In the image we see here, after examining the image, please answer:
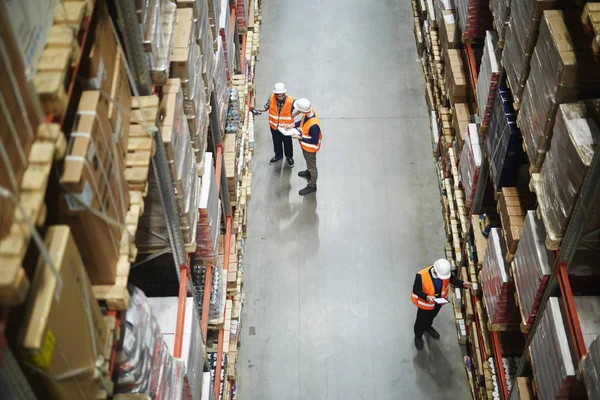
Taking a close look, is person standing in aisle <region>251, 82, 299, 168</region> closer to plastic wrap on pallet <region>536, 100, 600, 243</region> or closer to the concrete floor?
the concrete floor

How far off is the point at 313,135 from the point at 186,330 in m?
5.06

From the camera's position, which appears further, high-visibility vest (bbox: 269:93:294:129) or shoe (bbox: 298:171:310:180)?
shoe (bbox: 298:171:310:180)

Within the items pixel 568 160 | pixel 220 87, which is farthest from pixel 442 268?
pixel 220 87

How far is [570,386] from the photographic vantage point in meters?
5.51

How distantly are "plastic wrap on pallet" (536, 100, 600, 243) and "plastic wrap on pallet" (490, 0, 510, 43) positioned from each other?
193 centimetres

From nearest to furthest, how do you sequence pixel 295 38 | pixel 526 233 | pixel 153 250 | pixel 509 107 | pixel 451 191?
pixel 153 250 < pixel 526 233 < pixel 509 107 < pixel 451 191 < pixel 295 38

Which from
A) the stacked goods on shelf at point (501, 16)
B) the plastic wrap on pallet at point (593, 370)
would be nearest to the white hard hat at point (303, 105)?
the stacked goods on shelf at point (501, 16)

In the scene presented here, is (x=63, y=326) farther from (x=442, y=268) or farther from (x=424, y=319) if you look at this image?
(x=424, y=319)

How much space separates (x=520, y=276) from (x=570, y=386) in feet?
4.40

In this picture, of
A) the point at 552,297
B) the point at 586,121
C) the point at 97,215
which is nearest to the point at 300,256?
the point at 552,297

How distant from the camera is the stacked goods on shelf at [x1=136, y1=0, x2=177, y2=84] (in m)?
4.82

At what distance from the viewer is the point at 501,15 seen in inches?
290

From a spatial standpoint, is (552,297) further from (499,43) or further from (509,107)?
(499,43)

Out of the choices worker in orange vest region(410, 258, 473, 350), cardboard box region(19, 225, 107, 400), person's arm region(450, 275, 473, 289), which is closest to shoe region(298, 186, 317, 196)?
worker in orange vest region(410, 258, 473, 350)
